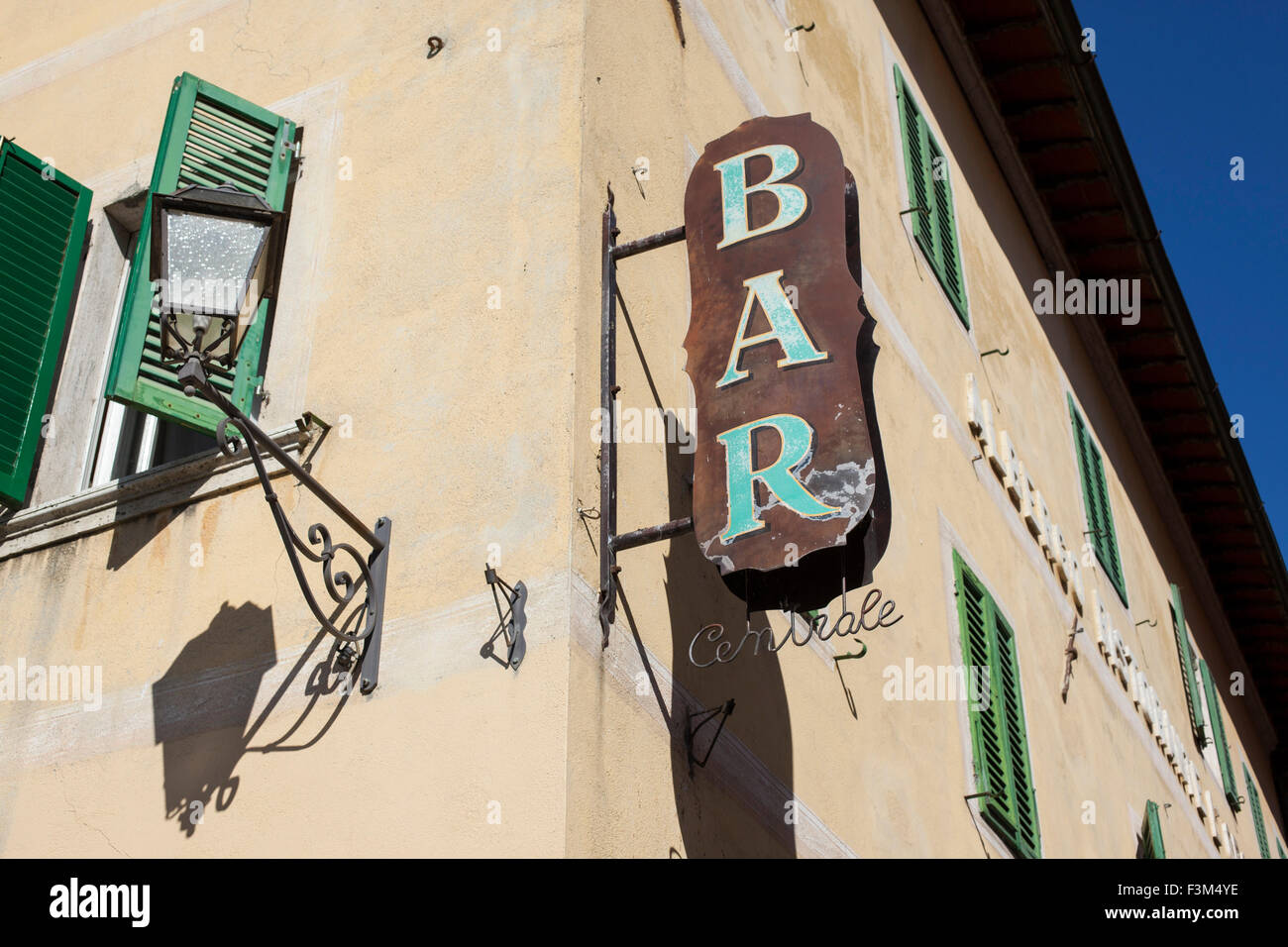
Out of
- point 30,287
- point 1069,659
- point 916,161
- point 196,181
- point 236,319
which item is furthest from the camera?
Result: point 1069,659

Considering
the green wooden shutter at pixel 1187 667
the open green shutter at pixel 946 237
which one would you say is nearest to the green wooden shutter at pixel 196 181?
the open green shutter at pixel 946 237

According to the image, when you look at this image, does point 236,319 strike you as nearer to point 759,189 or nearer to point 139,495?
point 139,495

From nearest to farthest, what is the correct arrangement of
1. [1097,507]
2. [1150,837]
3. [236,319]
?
[236,319], [1150,837], [1097,507]

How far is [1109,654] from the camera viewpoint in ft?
40.7

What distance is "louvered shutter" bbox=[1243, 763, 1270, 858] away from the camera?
59.2 feet

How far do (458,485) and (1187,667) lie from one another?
1208 centimetres

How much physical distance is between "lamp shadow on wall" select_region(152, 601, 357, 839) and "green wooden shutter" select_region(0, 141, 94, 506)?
122 centimetres

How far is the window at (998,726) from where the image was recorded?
8445 millimetres

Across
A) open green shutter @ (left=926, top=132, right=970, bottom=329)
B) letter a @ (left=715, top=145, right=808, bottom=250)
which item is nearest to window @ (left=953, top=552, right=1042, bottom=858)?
open green shutter @ (left=926, top=132, right=970, bottom=329)

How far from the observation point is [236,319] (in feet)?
17.4

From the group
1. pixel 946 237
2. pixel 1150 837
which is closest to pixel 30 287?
pixel 946 237

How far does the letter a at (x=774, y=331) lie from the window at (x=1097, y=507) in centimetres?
826

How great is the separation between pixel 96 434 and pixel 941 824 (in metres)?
4.36

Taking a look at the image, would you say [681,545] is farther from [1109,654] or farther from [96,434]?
[1109,654]
